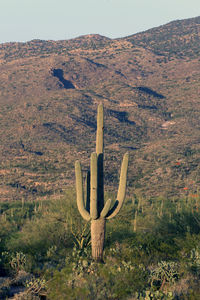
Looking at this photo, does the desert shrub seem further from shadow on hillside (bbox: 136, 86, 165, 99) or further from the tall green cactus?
shadow on hillside (bbox: 136, 86, 165, 99)

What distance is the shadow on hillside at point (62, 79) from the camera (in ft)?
328

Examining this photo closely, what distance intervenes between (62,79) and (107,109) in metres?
27.6

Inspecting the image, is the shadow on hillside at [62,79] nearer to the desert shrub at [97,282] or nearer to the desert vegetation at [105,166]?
the desert vegetation at [105,166]

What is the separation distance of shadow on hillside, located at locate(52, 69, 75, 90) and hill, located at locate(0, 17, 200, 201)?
37 cm

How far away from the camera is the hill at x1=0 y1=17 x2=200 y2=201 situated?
47.9 meters

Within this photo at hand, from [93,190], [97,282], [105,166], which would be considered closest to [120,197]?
[93,190]

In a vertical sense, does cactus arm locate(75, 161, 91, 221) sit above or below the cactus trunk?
above

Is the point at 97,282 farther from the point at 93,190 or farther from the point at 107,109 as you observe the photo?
the point at 107,109

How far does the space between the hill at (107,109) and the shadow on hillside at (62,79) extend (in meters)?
0.37

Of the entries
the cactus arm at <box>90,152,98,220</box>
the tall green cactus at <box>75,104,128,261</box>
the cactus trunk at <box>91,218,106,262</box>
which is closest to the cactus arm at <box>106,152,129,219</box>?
Answer: the tall green cactus at <box>75,104,128,261</box>

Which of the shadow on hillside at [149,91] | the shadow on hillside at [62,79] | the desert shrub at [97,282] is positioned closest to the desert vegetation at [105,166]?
the desert shrub at [97,282]

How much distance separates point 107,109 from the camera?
79.1m

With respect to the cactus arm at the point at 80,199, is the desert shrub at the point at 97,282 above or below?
below

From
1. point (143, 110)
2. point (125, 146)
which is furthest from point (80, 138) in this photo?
point (143, 110)
